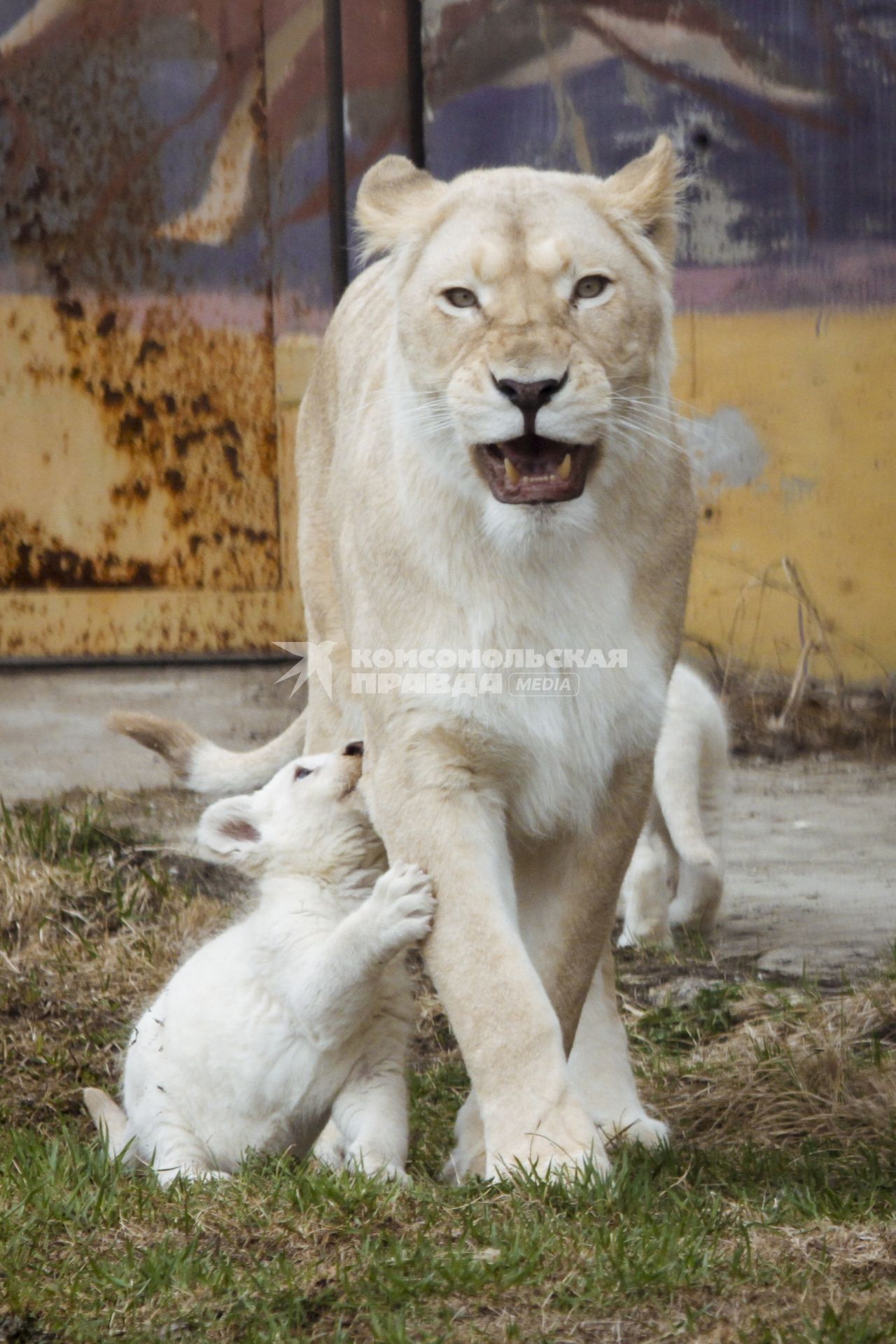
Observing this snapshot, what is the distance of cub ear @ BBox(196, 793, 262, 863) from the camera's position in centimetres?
357

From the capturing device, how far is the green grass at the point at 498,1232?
2.37 metres

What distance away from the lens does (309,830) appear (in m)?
3.55

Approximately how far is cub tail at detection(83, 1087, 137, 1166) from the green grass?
0.25 feet

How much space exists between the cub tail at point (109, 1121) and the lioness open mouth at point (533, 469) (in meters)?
1.53

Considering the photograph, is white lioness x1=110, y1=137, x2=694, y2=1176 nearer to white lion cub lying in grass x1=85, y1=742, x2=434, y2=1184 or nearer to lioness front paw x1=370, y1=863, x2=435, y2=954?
lioness front paw x1=370, y1=863, x2=435, y2=954

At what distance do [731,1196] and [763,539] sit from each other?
3.87m

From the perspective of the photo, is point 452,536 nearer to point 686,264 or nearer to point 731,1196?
point 731,1196

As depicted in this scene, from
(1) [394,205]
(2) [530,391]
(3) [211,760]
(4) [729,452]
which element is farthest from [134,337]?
(2) [530,391]

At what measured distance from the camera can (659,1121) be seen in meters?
3.71

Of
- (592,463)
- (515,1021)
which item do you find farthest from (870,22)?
(515,1021)

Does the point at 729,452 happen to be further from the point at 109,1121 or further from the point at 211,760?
the point at 109,1121

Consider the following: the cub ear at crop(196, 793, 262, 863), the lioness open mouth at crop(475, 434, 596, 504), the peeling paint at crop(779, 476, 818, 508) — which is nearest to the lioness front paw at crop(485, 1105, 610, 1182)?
the cub ear at crop(196, 793, 262, 863)

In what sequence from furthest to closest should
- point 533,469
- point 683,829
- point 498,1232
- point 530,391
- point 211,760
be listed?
1. point 683,829
2. point 211,760
3. point 533,469
4. point 530,391
5. point 498,1232

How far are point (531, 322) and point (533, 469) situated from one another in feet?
0.83
